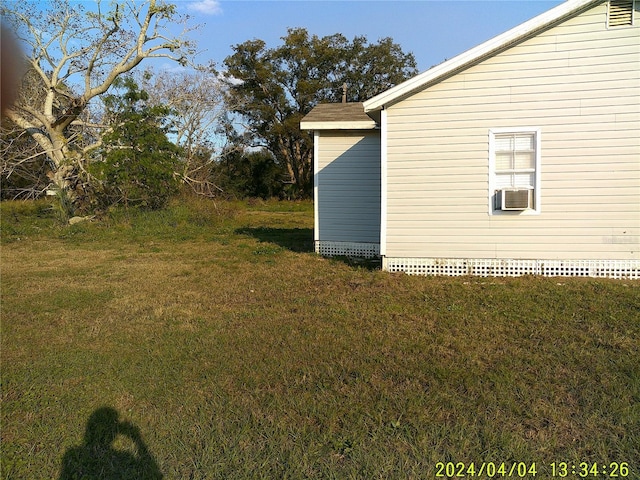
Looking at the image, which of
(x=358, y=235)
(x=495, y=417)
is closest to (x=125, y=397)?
(x=495, y=417)

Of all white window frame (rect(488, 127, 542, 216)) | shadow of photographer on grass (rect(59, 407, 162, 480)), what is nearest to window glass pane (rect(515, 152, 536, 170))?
white window frame (rect(488, 127, 542, 216))

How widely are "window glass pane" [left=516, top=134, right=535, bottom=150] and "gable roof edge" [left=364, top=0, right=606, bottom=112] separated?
1378 millimetres

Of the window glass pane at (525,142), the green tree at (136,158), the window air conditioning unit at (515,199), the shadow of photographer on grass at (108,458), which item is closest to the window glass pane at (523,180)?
the window air conditioning unit at (515,199)

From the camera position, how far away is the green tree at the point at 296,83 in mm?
36344

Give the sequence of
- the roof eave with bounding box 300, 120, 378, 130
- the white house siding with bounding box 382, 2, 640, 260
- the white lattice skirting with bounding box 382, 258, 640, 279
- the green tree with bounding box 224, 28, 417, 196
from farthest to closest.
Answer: the green tree with bounding box 224, 28, 417, 196
the roof eave with bounding box 300, 120, 378, 130
the white lattice skirting with bounding box 382, 258, 640, 279
the white house siding with bounding box 382, 2, 640, 260

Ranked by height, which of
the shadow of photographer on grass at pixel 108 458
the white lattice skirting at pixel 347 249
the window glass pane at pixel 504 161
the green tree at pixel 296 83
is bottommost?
the shadow of photographer on grass at pixel 108 458

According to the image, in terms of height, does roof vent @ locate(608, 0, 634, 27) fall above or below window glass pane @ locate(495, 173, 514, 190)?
above

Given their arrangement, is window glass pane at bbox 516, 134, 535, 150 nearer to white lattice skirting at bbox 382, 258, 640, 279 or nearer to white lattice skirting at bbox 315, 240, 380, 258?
white lattice skirting at bbox 382, 258, 640, 279

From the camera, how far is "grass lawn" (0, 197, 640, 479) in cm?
272

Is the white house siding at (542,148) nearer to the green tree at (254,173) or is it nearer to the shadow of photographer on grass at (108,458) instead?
the shadow of photographer on grass at (108,458)

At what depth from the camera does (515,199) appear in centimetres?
716

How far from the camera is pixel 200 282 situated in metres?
7.71

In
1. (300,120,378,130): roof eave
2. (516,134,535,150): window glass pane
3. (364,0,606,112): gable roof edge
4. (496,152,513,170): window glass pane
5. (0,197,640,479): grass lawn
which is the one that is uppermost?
(364,0,606,112): gable roof edge

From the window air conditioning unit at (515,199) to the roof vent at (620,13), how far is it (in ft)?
8.99
